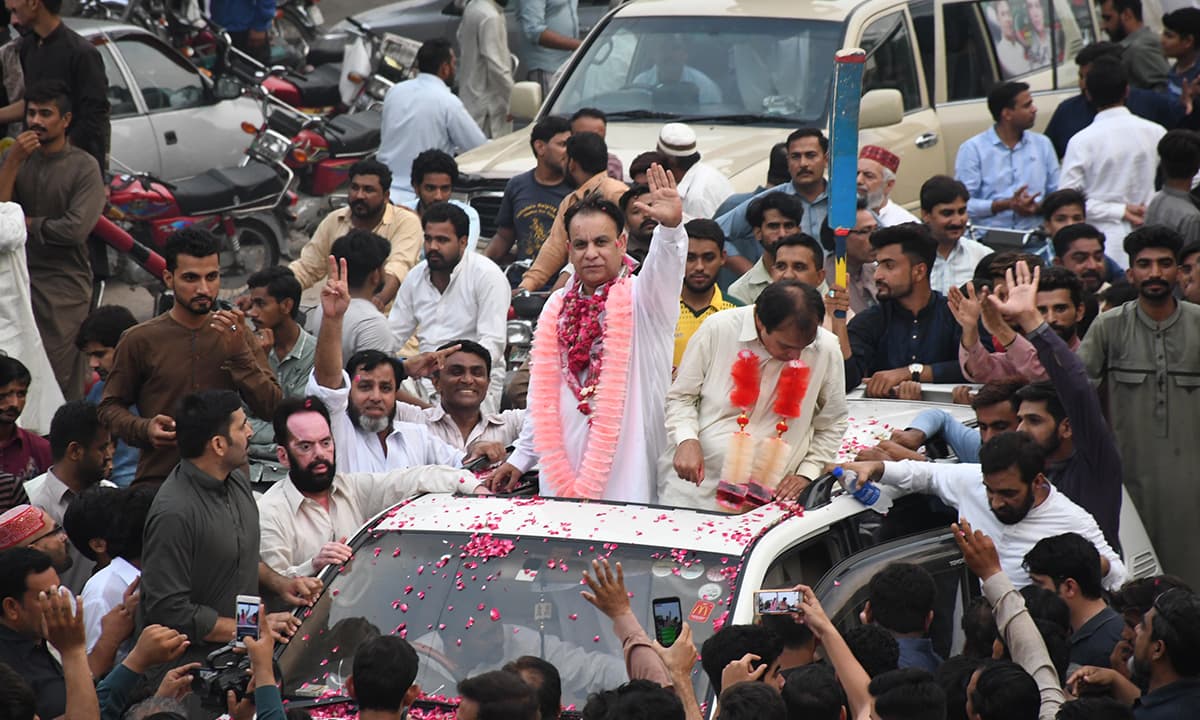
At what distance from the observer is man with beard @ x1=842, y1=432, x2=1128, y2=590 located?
22.0ft

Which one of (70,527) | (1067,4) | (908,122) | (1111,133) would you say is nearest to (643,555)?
(70,527)

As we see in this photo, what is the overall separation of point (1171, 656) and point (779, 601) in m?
1.19

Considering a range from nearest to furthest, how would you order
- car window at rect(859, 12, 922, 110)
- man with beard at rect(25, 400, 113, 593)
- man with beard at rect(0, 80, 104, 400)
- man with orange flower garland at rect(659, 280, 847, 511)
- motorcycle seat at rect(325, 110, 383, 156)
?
man with orange flower garland at rect(659, 280, 847, 511) < man with beard at rect(25, 400, 113, 593) < man with beard at rect(0, 80, 104, 400) < car window at rect(859, 12, 922, 110) < motorcycle seat at rect(325, 110, 383, 156)

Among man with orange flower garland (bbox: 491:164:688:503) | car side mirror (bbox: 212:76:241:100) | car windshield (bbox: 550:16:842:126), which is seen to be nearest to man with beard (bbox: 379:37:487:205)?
car windshield (bbox: 550:16:842:126)

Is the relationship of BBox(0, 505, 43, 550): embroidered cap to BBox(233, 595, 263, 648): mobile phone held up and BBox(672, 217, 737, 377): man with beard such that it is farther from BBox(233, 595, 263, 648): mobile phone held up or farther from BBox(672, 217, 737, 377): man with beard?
BBox(672, 217, 737, 377): man with beard

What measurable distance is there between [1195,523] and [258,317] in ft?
14.9

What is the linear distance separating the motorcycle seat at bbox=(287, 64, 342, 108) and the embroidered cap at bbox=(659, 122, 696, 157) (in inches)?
277

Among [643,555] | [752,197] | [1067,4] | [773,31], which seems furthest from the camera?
[1067,4]

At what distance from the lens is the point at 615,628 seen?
5676mm

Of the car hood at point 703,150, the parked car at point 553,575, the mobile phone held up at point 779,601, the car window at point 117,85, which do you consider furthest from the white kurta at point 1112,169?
the car window at point 117,85

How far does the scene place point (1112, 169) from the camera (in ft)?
37.7

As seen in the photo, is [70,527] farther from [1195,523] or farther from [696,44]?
[696,44]

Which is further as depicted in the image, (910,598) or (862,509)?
(862,509)

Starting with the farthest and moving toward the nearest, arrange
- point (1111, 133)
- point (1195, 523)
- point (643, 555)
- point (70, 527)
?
point (1111, 133) → point (1195, 523) → point (70, 527) → point (643, 555)
